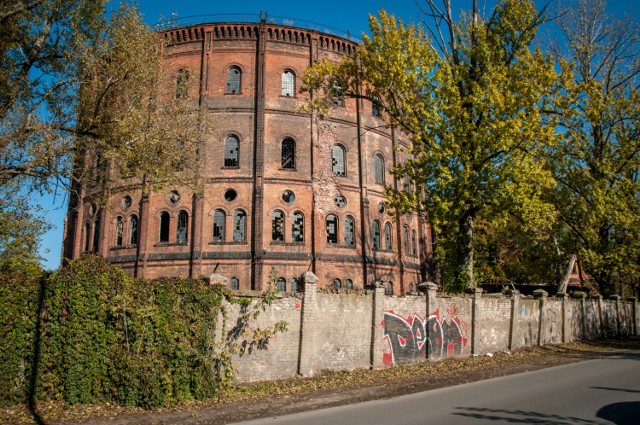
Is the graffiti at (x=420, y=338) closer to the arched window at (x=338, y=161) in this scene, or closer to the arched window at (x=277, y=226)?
the arched window at (x=277, y=226)

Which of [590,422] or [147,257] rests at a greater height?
[147,257]

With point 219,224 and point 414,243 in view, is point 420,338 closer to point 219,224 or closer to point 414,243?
point 219,224

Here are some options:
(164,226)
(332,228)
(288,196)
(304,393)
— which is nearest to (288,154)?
(288,196)

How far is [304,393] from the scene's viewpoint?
385 inches

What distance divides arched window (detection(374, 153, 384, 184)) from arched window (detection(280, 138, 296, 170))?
17.2 feet

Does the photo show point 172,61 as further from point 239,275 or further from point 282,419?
point 282,419

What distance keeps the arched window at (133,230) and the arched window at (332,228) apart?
33.1 ft

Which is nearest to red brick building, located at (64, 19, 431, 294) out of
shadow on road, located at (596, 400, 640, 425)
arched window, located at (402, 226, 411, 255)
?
arched window, located at (402, 226, 411, 255)

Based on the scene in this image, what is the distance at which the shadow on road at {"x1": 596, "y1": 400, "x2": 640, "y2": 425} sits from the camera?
21.9 ft

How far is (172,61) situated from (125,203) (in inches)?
327

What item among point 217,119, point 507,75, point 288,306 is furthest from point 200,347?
point 217,119

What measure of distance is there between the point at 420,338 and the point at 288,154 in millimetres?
13847

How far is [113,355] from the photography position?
861 cm

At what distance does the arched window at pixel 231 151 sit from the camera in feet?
80.6
